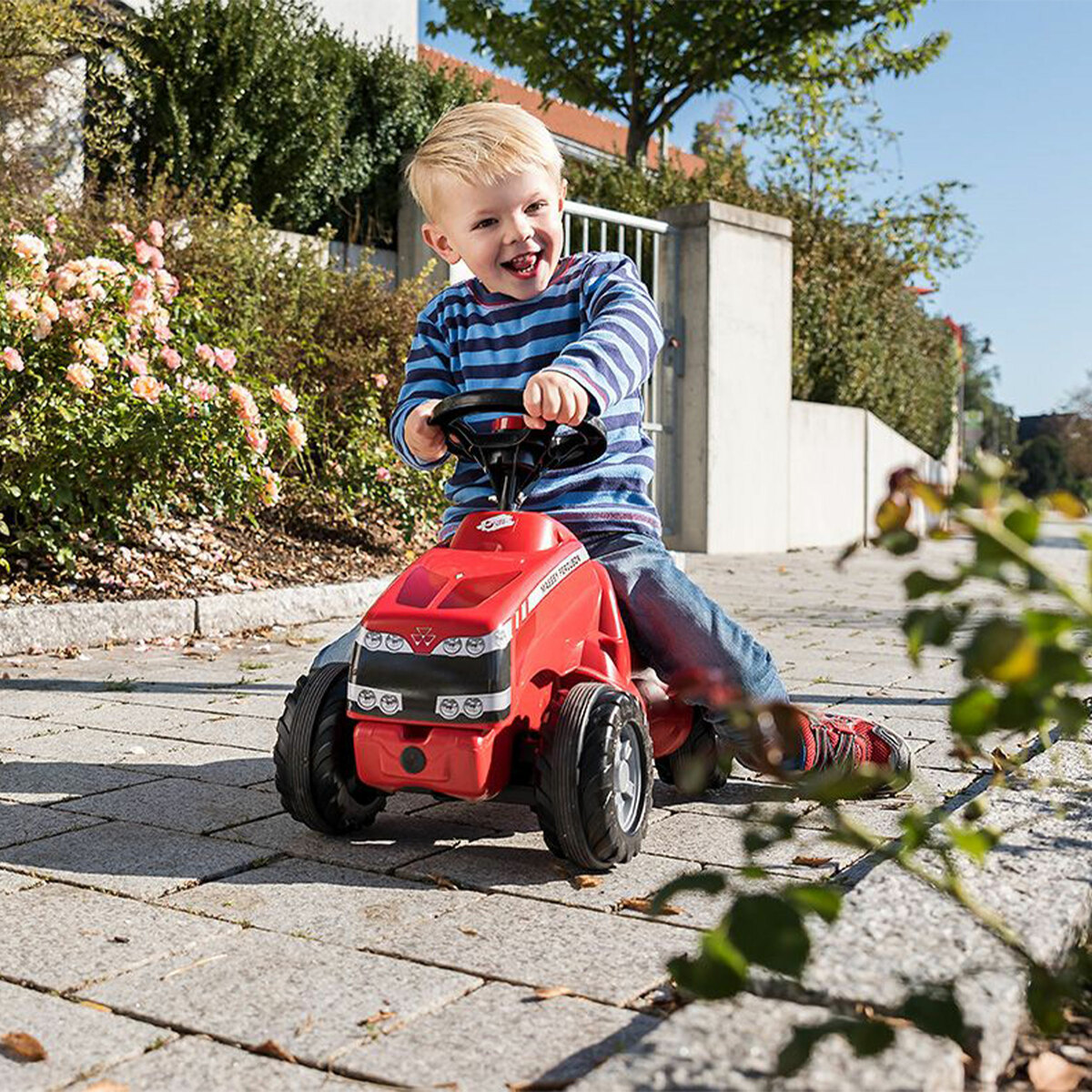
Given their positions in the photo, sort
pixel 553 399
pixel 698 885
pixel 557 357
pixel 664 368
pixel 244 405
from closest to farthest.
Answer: pixel 698 885
pixel 553 399
pixel 557 357
pixel 244 405
pixel 664 368

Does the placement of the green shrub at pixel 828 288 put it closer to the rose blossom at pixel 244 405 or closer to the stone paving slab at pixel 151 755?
the rose blossom at pixel 244 405

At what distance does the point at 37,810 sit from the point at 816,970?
6.60 ft

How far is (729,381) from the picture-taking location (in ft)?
35.7

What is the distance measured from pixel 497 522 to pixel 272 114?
9332mm

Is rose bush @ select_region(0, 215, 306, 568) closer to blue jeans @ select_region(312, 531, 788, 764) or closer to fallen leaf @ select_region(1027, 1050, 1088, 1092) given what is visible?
blue jeans @ select_region(312, 531, 788, 764)

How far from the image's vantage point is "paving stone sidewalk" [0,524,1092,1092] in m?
1.74

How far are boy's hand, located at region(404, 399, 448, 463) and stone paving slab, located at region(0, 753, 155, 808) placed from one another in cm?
108

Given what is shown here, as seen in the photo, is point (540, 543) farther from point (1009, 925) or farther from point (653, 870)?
point (1009, 925)

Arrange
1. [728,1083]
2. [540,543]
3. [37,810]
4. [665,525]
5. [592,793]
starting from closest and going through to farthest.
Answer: [728,1083] → [592,793] → [540,543] → [37,810] → [665,525]

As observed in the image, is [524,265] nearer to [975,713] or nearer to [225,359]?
[975,713]

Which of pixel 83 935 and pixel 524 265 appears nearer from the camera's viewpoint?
pixel 83 935

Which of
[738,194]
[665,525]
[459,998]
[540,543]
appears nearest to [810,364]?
[738,194]

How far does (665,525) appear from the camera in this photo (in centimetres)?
1084

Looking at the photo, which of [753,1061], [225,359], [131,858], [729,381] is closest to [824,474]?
[729,381]
